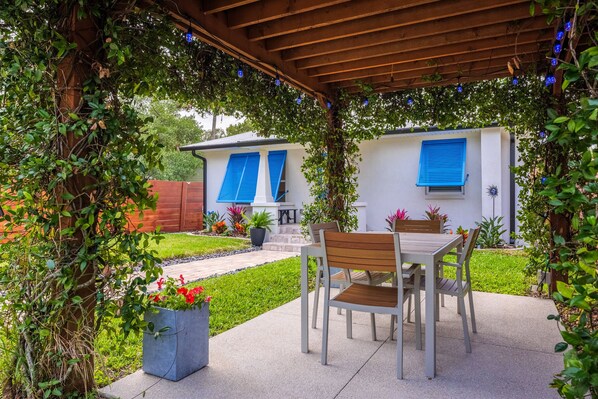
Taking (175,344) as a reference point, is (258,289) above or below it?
below

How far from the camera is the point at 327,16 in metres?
3.27

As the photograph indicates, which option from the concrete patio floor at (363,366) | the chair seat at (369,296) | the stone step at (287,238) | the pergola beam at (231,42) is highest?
the pergola beam at (231,42)

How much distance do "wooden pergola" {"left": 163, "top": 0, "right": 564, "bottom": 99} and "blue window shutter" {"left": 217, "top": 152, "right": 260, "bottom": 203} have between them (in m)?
6.11

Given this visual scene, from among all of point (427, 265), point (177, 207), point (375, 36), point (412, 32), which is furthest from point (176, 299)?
point (177, 207)

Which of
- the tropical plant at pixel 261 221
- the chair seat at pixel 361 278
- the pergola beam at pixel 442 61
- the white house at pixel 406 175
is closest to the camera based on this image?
the chair seat at pixel 361 278

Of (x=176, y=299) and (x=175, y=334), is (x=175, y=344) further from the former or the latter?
(x=176, y=299)

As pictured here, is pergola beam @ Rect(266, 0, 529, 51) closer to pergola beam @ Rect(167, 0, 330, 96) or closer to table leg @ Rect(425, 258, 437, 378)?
pergola beam @ Rect(167, 0, 330, 96)

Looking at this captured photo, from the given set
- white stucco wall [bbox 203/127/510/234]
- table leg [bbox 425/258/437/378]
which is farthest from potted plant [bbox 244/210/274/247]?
table leg [bbox 425/258/437/378]

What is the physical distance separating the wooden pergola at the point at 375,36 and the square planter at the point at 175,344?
84.5 inches

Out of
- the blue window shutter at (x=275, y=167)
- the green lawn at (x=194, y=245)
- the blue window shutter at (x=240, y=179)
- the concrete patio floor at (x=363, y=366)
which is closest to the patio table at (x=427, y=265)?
the concrete patio floor at (x=363, y=366)

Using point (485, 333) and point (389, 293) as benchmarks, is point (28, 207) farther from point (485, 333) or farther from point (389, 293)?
point (485, 333)

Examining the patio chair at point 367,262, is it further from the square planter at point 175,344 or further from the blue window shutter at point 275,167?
the blue window shutter at point 275,167

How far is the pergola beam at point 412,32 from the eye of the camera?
323cm

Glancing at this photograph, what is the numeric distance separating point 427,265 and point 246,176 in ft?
28.0
